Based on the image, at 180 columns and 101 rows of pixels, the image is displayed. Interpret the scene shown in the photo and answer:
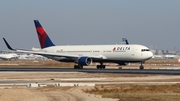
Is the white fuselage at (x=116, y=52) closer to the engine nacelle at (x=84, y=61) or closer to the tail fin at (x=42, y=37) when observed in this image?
the engine nacelle at (x=84, y=61)

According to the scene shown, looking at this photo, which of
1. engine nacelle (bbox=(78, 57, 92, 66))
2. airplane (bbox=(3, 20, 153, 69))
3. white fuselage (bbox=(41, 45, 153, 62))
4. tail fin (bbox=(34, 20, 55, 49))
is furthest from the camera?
tail fin (bbox=(34, 20, 55, 49))

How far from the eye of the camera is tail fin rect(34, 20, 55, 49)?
9131cm

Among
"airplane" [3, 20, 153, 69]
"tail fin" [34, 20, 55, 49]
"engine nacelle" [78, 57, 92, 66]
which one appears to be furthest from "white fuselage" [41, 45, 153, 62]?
"tail fin" [34, 20, 55, 49]

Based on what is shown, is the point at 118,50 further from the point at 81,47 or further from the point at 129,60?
the point at 81,47

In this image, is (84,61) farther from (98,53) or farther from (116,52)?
(116,52)

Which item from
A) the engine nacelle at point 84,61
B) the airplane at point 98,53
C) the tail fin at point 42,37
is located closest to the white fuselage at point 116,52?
the airplane at point 98,53

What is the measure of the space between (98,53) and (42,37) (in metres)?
13.6

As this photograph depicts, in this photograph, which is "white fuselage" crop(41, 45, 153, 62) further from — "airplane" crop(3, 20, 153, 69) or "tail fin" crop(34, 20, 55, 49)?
"tail fin" crop(34, 20, 55, 49)

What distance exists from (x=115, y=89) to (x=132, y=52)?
4228cm

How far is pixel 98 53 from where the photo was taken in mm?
82562

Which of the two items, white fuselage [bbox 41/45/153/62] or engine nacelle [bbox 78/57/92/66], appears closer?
white fuselage [bbox 41/45/153/62]

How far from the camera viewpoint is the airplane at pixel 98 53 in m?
79.0

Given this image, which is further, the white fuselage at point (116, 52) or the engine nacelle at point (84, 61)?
the engine nacelle at point (84, 61)

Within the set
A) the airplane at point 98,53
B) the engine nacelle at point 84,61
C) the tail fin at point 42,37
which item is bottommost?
the engine nacelle at point 84,61
